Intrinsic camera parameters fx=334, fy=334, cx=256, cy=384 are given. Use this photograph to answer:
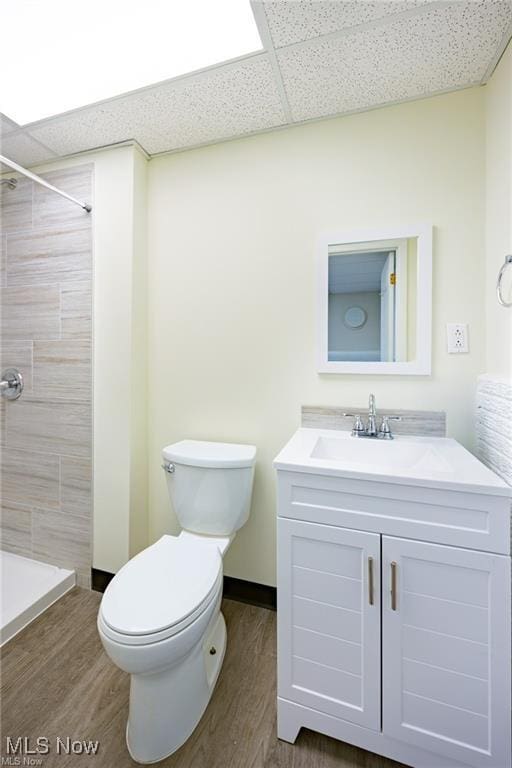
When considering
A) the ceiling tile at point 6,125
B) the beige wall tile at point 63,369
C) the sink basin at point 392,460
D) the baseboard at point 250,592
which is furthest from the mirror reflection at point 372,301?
the ceiling tile at point 6,125

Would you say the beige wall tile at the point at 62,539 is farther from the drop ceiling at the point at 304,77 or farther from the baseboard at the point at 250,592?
the drop ceiling at the point at 304,77

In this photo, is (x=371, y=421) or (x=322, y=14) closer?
(x=322, y=14)

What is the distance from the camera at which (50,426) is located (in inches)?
72.5

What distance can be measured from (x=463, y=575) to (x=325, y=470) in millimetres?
436

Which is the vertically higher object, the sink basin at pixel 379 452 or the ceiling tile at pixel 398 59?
the ceiling tile at pixel 398 59

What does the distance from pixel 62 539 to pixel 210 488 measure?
1.05 m

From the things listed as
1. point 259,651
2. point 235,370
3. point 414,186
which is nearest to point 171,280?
point 235,370

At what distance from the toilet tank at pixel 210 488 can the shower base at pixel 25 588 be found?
2.75 ft

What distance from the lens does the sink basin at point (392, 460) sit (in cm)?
89

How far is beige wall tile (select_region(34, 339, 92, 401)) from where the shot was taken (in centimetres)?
176

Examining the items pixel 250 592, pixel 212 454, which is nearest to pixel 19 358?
pixel 212 454

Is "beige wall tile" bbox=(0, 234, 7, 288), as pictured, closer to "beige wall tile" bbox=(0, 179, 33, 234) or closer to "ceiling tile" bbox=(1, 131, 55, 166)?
"beige wall tile" bbox=(0, 179, 33, 234)

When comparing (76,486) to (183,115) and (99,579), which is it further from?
(183,115)

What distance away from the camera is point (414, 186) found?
4.52ft
